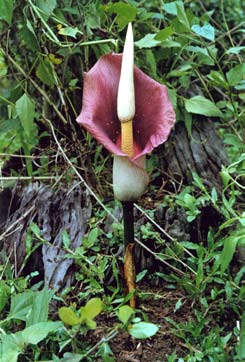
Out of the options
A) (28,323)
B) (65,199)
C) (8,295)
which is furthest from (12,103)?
(28,323)

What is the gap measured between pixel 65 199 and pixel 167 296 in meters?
0.33

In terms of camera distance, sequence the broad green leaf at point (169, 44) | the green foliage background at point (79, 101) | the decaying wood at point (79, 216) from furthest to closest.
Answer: the broad green leaf at point (169, 44), the decaying wood at point (79, 216), the green foliage background at point (79, 101)

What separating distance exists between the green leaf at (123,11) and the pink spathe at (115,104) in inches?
11.1

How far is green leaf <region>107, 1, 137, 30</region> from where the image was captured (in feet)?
4.39

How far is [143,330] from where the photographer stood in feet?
2.91

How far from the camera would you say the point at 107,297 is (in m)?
1.16

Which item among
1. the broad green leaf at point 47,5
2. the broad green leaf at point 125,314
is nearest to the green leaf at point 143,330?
the broad green leaf at point 125,314

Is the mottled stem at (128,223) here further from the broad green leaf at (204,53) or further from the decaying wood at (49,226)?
the broad green leaf at (204,53)

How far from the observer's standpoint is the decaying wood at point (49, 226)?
1.25m

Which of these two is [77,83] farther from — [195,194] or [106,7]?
[195,194]

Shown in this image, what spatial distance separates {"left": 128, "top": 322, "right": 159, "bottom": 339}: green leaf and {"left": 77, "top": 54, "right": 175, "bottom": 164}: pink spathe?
29 centimetres

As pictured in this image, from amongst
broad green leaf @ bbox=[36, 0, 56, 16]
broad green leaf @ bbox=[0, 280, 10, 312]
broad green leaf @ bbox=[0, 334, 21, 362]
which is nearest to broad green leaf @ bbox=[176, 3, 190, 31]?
broad green leaf @ bbox=[36, 0, 56, 16]

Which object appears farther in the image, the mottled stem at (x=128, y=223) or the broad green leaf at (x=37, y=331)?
the mottled stem at (x=128, y=223)

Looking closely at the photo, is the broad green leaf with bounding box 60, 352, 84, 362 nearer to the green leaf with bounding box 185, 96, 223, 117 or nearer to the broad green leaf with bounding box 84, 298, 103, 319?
the broad green leaf with bounding box 84, 298, 103, 319
